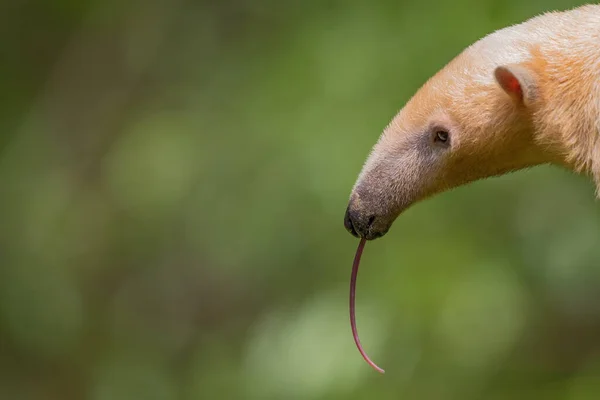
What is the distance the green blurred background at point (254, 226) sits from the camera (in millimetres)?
4441

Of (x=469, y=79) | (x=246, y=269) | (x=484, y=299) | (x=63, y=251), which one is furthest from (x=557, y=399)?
(x=63, y=251)

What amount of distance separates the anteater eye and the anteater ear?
0.21m

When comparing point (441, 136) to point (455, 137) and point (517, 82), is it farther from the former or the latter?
point (517, 82)

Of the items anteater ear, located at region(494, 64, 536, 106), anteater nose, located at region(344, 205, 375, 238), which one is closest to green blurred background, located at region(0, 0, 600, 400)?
anteater nose, located at region(344, 205, 375, 238)

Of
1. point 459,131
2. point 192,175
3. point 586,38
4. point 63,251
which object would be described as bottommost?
point 63,251

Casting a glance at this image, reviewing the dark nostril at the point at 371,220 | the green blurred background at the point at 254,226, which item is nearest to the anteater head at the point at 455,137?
the dark nostril at the point at 371,220

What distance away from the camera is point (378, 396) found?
→ 4.43 m

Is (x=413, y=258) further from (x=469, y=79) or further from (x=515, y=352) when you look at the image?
(x=469, y=79)

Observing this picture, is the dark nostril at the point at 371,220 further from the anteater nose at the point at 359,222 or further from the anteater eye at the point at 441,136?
A: the anteater eye at the point at 441,136

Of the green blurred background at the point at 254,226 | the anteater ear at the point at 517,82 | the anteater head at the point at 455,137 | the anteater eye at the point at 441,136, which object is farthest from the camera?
the green blurred background at the point at 254,226

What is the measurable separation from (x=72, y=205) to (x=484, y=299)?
129 inches

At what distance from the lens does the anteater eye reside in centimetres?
244

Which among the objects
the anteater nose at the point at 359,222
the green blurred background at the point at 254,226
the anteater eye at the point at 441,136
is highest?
the anteater eye at the point at 441,136

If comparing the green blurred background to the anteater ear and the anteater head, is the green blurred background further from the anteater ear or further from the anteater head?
the anteater ear
